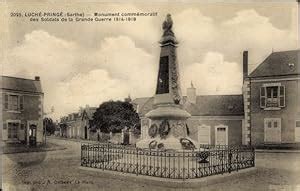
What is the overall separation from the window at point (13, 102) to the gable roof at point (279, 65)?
4.62 m

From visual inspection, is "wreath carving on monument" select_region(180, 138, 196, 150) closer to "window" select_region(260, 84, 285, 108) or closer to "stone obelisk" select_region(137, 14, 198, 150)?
"stone obelisk" select_region(137, 14, 198, 150)

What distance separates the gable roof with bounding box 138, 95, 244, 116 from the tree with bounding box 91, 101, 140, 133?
0.72 feet

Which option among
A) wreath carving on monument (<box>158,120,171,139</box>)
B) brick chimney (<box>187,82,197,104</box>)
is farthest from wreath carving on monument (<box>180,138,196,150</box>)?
brick chimney (<box>187,82,197,104</box>)

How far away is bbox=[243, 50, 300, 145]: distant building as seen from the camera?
814cm

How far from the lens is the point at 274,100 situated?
880 cm

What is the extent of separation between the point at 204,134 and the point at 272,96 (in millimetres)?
1570

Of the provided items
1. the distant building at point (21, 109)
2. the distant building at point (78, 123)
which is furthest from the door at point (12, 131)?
the distant building at point (78, 123)

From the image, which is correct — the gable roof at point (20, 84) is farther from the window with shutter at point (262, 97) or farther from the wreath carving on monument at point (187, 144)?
the window with shutter at point (262, 97)

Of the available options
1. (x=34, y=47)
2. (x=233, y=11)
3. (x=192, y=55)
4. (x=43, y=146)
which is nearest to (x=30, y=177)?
(x=43, y=146)

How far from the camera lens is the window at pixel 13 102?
789 centimetres

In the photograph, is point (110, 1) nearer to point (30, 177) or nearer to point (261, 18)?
point (261, 18)

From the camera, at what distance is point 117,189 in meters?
7.11

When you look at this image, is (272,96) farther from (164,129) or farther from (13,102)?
(13,102)

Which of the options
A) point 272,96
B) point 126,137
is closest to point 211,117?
point 272,96
